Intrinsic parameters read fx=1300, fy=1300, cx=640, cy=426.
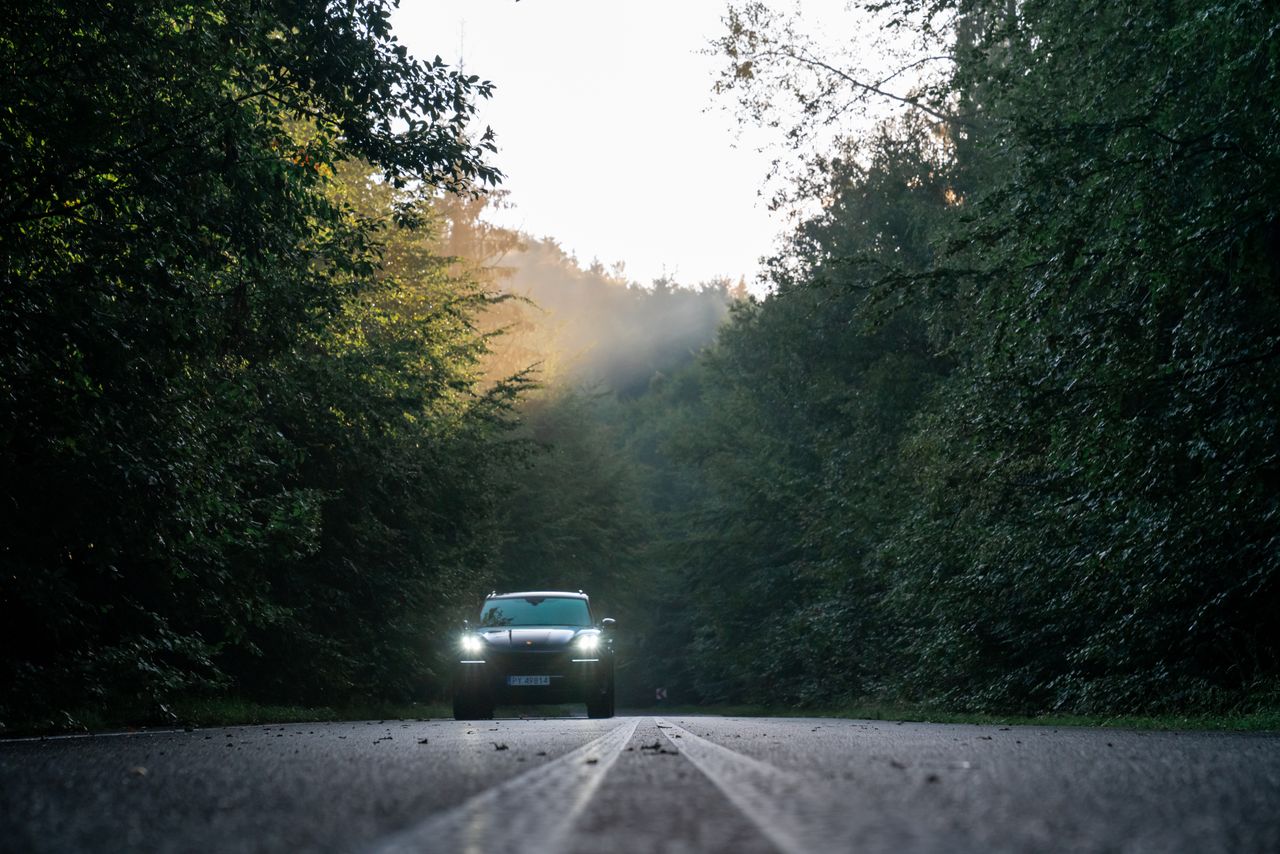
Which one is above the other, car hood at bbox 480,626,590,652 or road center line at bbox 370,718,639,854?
car hood at bbox 480,626,590,652

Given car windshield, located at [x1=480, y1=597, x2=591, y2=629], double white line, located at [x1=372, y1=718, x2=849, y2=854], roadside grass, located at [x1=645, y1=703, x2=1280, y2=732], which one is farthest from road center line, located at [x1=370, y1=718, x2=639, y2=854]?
car windshield, located at [x1=480, y1=597, x2=591, y2=629]

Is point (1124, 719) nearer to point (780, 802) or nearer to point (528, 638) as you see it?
point (528, 638)

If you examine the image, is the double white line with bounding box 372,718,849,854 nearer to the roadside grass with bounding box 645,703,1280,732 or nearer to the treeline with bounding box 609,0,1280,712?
the roadside grass with bounding box 645,703,1280,732

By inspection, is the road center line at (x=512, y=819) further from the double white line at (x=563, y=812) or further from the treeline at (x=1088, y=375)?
the treeline at (x=1088, y=375)

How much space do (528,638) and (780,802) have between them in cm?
1443

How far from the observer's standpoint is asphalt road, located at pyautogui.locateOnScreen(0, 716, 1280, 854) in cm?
325

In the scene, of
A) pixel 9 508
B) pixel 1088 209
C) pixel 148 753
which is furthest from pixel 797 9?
pixel 148 753

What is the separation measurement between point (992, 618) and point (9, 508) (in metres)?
15.1

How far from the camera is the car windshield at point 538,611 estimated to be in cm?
1972

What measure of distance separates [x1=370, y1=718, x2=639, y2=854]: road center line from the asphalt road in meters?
0.01

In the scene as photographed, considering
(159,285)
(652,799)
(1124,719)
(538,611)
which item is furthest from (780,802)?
(538,611)

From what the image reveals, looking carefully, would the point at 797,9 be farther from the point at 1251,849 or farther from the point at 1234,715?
the point at 1251,849

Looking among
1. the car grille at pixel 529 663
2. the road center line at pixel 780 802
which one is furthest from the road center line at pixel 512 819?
the car grille at pixel 529 663

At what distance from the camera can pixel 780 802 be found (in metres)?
4.04
